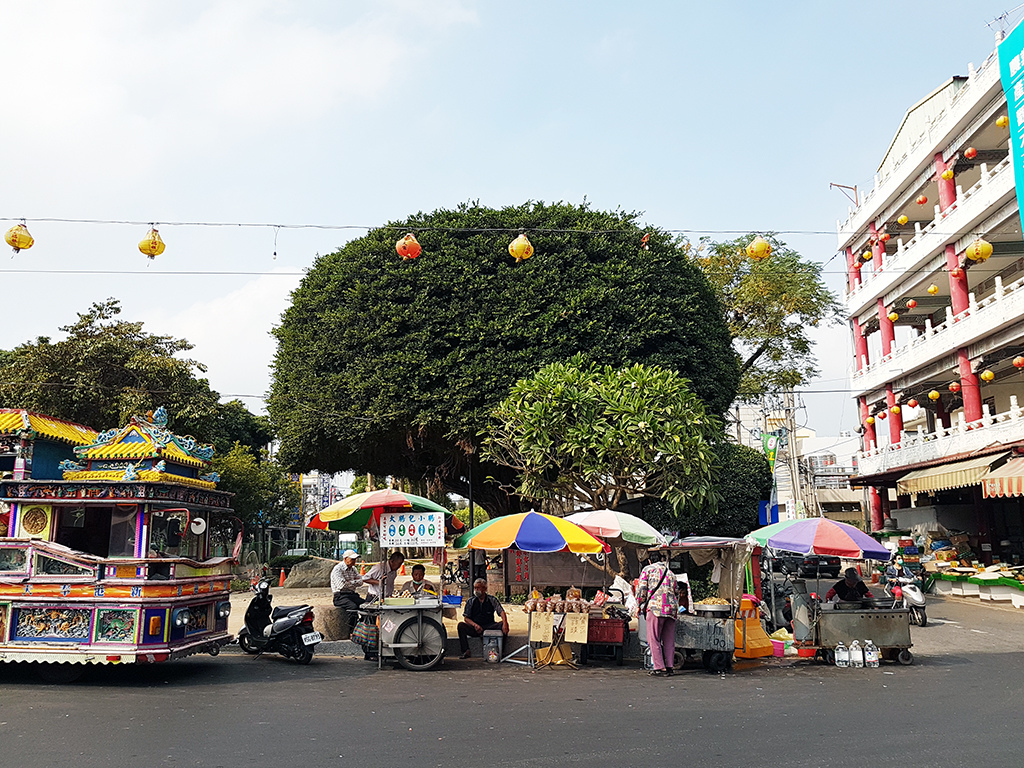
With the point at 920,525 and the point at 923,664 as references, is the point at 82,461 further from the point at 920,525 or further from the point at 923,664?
the point at 920,525

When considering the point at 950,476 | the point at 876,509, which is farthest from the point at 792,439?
the point at 950,476

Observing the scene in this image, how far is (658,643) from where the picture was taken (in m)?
11.0

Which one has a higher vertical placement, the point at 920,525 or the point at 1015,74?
the point at 1015,74

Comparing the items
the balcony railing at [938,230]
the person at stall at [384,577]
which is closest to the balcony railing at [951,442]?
the balcony railing at [938,230]

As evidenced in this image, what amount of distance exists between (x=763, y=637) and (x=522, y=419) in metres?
6.98

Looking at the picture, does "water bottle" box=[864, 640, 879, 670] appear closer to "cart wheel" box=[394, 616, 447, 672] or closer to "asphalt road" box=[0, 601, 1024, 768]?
"asphalt road" box=[0, 601, 1024, 768]

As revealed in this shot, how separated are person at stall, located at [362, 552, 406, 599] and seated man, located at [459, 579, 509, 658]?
1477mm

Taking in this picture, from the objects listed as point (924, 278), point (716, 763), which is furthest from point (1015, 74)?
Result: point (716, 763)

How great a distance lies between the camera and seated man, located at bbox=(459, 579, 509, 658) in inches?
489

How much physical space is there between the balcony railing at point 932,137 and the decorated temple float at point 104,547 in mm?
19253

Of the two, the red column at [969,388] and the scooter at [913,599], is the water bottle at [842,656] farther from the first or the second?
the red column at [969,388]

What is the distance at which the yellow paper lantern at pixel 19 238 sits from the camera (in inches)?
453

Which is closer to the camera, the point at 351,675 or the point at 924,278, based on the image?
the point at 351,675

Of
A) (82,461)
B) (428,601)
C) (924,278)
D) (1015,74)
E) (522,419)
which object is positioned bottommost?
(428,601)
